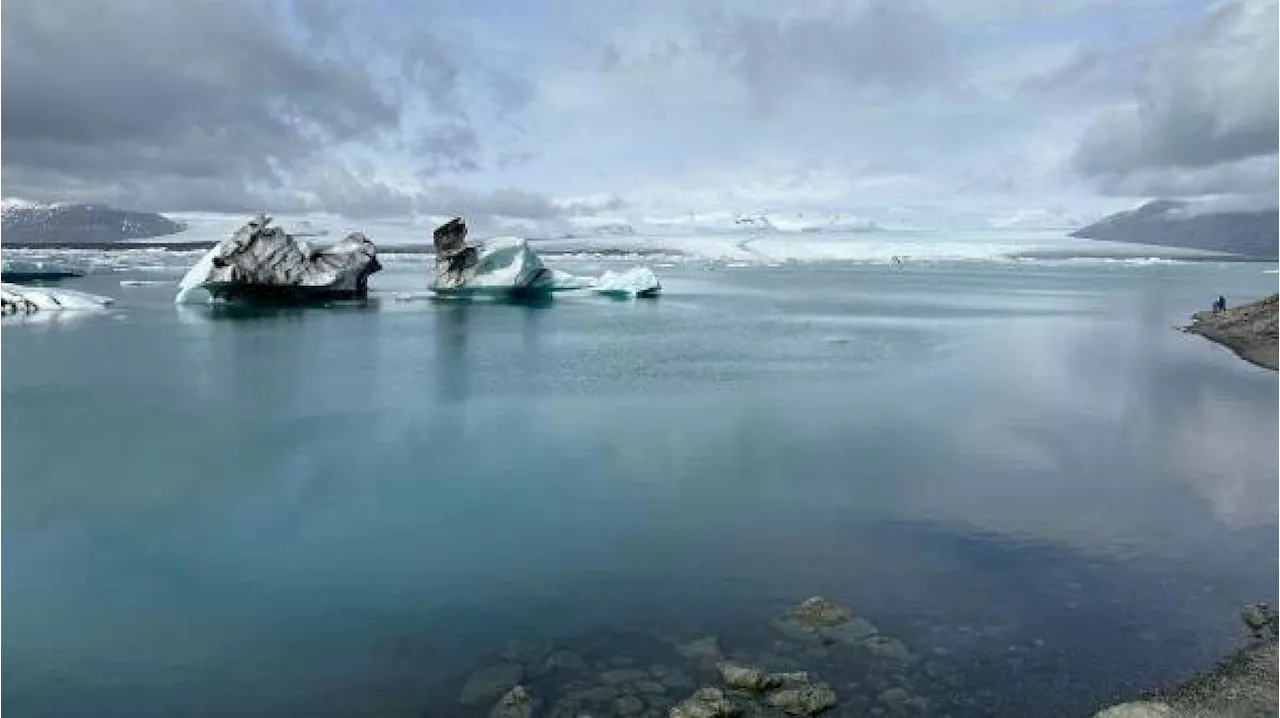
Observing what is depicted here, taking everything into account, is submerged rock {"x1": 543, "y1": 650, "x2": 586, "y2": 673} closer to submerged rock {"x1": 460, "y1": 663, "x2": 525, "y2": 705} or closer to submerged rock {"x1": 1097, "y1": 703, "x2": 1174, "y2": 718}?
submerged rock {"x1": 460, "y1": 663, "x2": 525, "y2": 705}

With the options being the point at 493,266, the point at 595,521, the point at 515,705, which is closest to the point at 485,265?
the point at 493,266

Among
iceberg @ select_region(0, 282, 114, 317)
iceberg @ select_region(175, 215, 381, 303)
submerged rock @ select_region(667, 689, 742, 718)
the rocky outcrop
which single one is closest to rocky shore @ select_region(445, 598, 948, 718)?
submerged rock @ select_region(667, 689, 742, 718)

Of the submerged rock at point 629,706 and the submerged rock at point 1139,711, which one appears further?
the submerged rock at point 629,706

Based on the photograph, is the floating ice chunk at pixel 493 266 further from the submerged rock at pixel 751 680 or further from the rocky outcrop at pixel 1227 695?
the rocky outcrop at pixel 1227 695

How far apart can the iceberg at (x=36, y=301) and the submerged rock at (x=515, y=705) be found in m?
31.2

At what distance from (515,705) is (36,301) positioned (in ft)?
106

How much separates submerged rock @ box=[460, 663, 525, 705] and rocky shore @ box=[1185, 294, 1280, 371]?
21063mm

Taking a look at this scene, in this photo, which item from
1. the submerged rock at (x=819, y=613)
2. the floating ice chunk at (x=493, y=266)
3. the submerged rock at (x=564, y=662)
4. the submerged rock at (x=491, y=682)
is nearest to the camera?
the submerged rock at (x=491, y=682)

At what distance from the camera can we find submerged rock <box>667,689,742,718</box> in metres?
5.75

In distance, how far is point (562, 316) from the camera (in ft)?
113

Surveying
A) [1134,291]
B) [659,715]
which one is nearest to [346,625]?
[659,715]

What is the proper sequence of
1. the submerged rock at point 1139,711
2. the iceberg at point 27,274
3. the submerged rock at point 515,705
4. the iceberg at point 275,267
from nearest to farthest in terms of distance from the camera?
the submerged rock at point 1139,711 < the submerged rock at point 515,705 < the iceberg at point 275,267 < the iceberg at point 27,274

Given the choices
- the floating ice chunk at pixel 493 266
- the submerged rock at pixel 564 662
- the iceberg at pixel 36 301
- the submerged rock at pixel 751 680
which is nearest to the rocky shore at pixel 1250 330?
the submerged rock at pixel 751 680

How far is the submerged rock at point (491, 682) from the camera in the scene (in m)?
6.12
